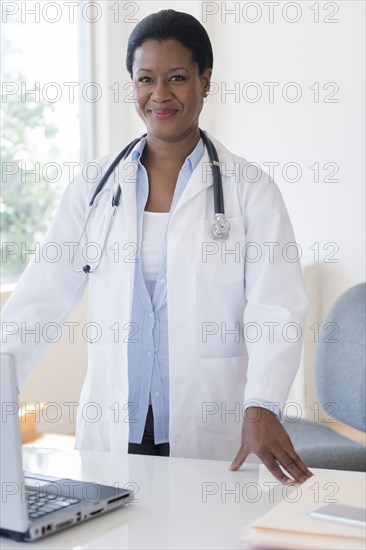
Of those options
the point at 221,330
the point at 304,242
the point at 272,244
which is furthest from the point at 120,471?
the point at 304,242

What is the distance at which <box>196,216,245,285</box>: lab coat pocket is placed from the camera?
1.74 m

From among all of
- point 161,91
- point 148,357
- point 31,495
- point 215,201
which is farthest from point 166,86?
point 31,495

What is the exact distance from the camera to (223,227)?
1.74 meters

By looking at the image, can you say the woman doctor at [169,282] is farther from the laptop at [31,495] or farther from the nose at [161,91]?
the laptop at [31,495]

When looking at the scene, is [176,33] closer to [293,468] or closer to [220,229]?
[220,229]

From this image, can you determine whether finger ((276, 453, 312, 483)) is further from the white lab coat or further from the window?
the window

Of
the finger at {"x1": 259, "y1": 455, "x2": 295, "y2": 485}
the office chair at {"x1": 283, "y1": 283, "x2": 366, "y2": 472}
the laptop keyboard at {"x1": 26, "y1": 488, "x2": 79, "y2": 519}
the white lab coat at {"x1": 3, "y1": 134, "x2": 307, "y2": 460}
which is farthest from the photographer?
the office chair at {"x1": 283, "y1": 283, "x2": 366, "y2": 472}

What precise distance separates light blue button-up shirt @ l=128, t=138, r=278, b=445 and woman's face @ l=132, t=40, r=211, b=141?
0.24 metres

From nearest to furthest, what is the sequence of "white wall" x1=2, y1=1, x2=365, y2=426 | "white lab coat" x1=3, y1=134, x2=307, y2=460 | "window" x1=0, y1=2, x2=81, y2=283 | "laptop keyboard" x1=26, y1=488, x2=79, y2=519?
"laptop keyboard" x1=26, y1=488, x2=79, y2=519
"white lab coat" x1=3, y1=134, x2=307, y2=460
"window" x1=0, y1=2, x2=81, y2=283
"white wall" x1=2, y1=1, x2=365, y2=426

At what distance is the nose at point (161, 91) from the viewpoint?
67.7 inches

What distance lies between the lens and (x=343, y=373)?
2.29m

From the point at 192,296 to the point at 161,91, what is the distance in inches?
16.0

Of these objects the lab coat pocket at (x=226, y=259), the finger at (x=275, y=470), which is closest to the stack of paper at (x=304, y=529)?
the finger at (x=275, y=470)

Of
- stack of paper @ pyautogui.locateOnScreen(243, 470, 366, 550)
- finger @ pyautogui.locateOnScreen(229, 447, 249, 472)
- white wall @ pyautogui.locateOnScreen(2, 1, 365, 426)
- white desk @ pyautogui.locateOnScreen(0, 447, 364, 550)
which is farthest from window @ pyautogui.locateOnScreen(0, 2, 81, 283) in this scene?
stack of paper @ pyautogui.locateOnScreen(243, 470, 366, 550)
